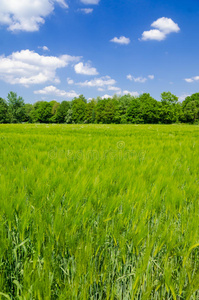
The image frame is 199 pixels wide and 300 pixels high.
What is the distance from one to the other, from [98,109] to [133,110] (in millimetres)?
17637

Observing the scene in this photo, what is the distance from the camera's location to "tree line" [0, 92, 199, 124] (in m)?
66.8

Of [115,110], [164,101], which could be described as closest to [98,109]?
[115,110]

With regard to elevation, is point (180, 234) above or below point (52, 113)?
below

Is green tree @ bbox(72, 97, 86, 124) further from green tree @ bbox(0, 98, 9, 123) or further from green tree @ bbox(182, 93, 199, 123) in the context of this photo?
green tree @ bbox(182, 93, 199, 123)

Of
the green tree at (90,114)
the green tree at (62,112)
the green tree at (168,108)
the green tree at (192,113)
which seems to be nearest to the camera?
the green tree at (168,108)

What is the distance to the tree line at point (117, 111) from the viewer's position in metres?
66.8

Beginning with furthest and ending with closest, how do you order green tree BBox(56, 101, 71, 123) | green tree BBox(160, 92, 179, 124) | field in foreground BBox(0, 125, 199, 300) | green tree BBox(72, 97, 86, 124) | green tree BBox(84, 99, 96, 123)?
green tree BBox(56, 101, 71, 123) < green tree BBox(72, 97, 86, 124) < green tree BBox(84, 99, 96, 123) < green tree BBox(160, 92, 179, 124) < field in foreground BBox(0, 125, 199, 300)

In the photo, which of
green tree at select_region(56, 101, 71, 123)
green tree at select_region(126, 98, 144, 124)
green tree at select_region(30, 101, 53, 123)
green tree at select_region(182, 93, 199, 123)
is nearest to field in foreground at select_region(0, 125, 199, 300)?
green tree at select_region(126, 98, 144, 124)

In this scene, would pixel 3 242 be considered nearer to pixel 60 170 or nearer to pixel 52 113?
pixel 60 170

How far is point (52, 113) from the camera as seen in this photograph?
308ft

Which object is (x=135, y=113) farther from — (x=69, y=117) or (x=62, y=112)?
(x=62, y=112)

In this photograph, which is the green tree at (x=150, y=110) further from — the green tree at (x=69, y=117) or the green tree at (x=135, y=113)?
the green tree at (x=69, y=117)

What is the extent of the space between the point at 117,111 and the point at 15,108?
47.6 m

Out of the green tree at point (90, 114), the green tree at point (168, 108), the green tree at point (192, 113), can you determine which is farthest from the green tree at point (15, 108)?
the green tree at point (192, 113)
